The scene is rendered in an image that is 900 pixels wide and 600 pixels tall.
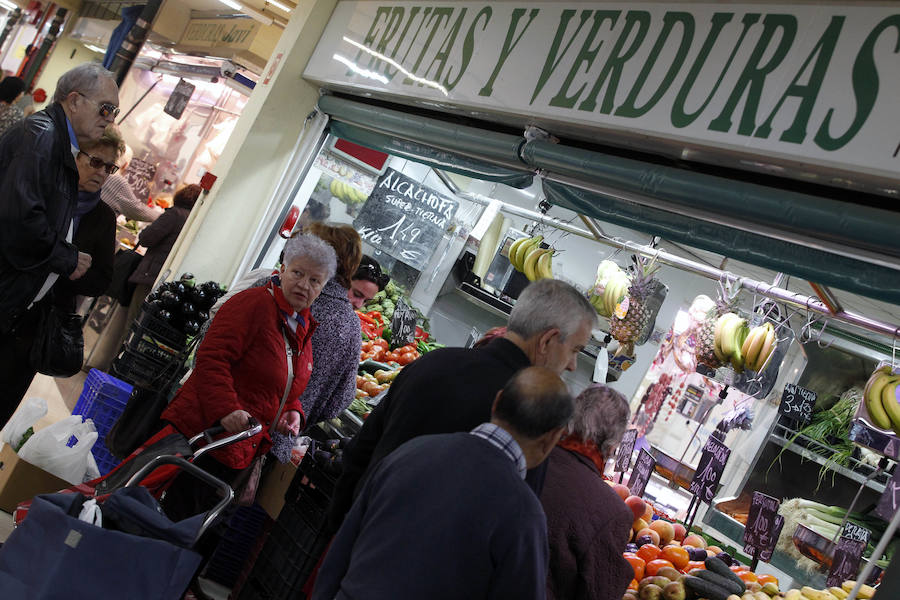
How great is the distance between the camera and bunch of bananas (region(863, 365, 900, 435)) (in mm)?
3773

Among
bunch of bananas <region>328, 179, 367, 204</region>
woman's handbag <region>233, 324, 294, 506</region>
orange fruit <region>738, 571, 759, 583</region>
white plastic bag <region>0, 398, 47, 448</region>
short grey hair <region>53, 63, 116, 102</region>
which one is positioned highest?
bunch of bananas <region>328, 179, 367, 204</region>

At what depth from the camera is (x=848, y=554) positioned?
4102 mm

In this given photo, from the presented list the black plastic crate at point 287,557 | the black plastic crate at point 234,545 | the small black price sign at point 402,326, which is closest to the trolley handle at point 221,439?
the black plastic crate at point 287,557

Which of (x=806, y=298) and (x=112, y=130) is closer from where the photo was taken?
(x=112, y=130)

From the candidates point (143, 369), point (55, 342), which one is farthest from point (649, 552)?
point (55, 342)

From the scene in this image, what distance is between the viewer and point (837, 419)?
5707 millimetres

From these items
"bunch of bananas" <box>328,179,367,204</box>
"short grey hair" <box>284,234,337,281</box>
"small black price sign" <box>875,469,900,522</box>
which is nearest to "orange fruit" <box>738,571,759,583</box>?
"small black price sign" <box>875,469,900,522</box>

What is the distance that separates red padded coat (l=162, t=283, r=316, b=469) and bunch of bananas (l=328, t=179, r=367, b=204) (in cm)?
303

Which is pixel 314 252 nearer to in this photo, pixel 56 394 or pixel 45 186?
pixel 45 186

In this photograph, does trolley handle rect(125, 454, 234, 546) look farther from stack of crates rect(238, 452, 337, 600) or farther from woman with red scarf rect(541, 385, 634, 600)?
woman with red scarf rect(541, 385, 634, 600)

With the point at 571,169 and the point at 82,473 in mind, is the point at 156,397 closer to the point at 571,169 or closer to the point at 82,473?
the point at 82,473

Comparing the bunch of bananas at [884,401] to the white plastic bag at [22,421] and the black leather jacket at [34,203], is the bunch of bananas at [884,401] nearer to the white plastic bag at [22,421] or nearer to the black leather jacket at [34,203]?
the black leather jacket at [34,203]

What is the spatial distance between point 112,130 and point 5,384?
1477 mm

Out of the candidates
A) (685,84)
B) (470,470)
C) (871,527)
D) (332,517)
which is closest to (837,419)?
(871,527)
